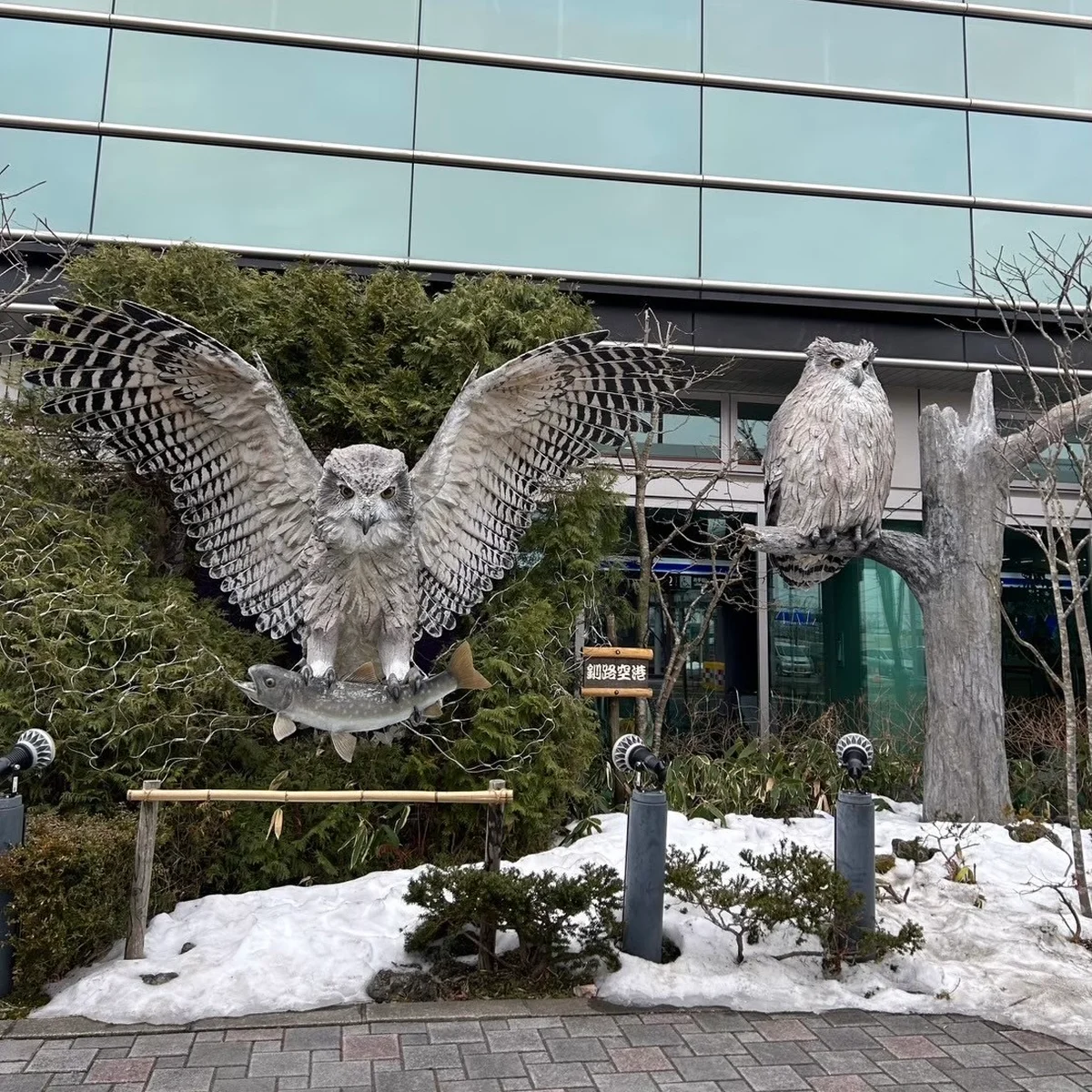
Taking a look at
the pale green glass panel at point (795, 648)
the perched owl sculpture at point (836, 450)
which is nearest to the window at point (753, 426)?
the pale green glass panel at point (795, 648)

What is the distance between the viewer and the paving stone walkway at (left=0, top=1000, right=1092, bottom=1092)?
305 cm

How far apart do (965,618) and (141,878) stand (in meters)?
5.72

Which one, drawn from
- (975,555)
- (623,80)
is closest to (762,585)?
(975,555)

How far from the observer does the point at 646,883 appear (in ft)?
13.2

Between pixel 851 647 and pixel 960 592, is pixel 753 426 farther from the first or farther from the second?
pixel 960 592

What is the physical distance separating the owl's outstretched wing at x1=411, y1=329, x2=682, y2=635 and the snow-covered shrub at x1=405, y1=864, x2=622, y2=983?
4.65 feet

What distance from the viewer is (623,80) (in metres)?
9.43

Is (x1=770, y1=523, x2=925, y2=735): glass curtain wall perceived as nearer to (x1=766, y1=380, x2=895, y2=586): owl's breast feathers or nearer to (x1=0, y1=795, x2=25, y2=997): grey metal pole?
(x1=766, y1=380, x2=895, y2=586): owl's breast feathers

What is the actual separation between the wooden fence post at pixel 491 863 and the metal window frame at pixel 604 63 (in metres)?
8.36

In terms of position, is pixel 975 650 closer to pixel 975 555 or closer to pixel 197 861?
pixel 975 555

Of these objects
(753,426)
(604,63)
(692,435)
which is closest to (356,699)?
(692,435)

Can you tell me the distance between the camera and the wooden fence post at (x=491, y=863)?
3.92 metres

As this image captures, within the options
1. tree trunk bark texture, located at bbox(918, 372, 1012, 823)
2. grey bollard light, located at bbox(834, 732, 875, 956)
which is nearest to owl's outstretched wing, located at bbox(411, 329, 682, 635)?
grey bollard light, located at bbox(834, 732, 875, 956)

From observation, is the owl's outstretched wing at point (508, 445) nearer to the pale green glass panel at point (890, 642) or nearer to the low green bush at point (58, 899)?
the low green bush at point (58, 899)
